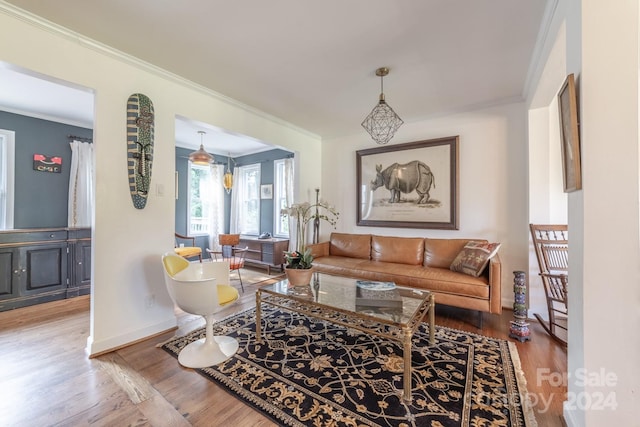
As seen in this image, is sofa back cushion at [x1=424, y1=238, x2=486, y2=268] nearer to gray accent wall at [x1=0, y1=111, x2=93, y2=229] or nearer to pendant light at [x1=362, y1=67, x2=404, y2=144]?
pendant light at [x1=362, y1=67, x2=404, y2=144]

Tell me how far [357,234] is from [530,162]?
244 cm

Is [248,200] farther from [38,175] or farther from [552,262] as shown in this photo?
[552,262]

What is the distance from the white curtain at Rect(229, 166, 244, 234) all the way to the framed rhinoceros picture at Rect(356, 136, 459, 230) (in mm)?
3136

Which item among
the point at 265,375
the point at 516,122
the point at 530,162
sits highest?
the point at 516,122

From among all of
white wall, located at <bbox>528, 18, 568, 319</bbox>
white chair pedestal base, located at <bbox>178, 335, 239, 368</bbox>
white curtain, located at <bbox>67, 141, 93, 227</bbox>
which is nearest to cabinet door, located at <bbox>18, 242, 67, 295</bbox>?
white curtain, located at <bbox>67, 141, 93, 227</bbox>

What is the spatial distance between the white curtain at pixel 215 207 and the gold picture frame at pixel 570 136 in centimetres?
584

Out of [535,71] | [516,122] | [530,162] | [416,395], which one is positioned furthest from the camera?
[516,122]

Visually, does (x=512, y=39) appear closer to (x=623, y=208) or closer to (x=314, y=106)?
(x=623, y=208)

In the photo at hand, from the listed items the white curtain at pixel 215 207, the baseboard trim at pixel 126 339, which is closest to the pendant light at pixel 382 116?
the baseboard trim at pixel 126 339

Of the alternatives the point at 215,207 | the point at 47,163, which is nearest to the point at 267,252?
the point at 215,207

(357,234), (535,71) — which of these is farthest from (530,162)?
(357,234)

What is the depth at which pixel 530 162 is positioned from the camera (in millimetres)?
2930

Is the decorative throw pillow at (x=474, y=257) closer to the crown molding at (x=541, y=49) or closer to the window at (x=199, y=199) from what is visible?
the crown molding at (x=541, y=49)

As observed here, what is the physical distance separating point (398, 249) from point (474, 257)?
101 centimetres
